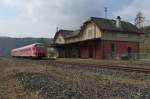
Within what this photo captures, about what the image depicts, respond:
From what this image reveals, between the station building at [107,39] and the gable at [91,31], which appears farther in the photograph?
the gable at [91,31]

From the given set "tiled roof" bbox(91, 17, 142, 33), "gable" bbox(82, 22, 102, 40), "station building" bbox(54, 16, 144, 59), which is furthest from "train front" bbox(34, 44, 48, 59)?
"tiled roof" bbox(91, 17, 142, 33)

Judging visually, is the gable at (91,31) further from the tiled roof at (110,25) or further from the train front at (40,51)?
the train front at (40,51)

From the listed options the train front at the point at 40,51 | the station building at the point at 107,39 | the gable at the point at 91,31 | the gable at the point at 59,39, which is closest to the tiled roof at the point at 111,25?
the station building at the point at 107,39

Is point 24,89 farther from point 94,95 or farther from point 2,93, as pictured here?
point 94,95

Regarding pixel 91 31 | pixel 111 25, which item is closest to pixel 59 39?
pixel 91 31

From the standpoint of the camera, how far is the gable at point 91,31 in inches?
1933

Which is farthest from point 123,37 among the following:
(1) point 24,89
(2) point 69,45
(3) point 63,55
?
(1) point 24,89

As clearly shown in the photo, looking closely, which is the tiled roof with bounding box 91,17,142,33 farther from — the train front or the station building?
the train front

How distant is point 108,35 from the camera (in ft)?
158

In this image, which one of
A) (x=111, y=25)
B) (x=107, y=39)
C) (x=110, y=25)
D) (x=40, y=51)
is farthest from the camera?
(x=111, y=25)

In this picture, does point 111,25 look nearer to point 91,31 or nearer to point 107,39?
point 107,39

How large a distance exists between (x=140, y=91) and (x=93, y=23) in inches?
1606

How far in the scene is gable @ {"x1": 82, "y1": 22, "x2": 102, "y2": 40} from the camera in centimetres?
4909

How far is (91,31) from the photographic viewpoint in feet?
→ 170
